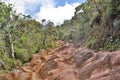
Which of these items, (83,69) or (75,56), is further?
(75,56)

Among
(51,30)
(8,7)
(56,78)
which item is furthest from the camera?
(51,30)

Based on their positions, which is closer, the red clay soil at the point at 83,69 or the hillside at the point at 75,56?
the red clay soil at the point at 83,69

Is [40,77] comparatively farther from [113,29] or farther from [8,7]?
[8,7]

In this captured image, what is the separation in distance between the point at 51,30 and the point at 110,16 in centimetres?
6057

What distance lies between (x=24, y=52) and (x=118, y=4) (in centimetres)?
1933

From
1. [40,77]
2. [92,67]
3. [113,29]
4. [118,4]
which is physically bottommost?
[40,77]

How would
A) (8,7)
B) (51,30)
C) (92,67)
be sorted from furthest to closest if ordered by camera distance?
(51,30)
(8,7)
(92,67)

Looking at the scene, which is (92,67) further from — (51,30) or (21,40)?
(51,30)

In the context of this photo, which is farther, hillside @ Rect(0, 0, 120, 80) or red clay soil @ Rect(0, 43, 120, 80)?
hillside @ Rect(0, 0, 120, 80)

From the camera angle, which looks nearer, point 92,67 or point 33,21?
point 92,67

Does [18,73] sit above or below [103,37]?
below

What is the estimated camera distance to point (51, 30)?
9238 cm

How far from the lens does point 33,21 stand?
270ft

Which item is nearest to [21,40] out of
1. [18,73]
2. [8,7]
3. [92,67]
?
[8,7]
